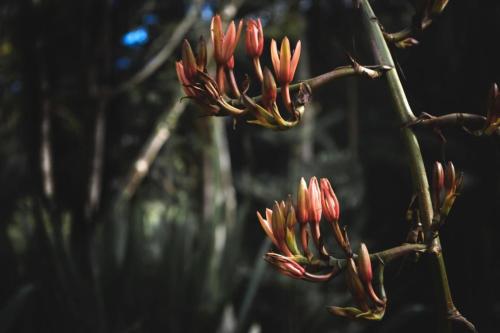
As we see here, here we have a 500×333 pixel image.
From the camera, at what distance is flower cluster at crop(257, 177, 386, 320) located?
18.9 inches

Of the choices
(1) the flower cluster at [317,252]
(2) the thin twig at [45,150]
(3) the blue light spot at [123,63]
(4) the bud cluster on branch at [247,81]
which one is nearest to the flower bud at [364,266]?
(1) the flower cluster at [317,252]

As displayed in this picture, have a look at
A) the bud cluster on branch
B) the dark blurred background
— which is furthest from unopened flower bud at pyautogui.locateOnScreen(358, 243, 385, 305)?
the dark blurred background

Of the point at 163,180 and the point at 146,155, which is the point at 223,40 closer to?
the point at 146,155

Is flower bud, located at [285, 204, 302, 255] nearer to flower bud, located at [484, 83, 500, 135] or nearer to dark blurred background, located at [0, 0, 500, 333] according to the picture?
flower bud, located at [484, 83, 500, 135]

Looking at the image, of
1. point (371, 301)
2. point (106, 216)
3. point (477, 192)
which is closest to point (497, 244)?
point (477, 192)

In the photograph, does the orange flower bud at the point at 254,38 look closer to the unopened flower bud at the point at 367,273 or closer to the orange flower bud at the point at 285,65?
the orange flower bud at the point at 285,65

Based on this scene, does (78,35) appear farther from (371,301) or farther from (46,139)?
(371,301)

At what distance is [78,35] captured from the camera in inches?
85.5

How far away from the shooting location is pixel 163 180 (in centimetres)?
297

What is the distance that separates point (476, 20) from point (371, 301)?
2028 millimetres

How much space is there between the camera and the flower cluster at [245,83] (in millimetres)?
522

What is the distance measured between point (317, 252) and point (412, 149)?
101 mm

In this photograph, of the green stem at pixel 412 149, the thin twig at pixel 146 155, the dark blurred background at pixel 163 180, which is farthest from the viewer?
the thin twig at pixel 146 155

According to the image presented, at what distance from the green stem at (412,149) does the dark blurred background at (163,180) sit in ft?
2.43
